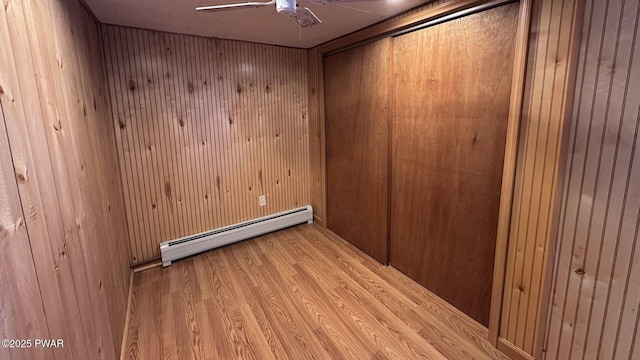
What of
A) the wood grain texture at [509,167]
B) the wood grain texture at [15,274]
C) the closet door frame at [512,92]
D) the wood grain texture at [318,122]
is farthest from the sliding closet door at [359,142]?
the wood grain texture at [15,274]

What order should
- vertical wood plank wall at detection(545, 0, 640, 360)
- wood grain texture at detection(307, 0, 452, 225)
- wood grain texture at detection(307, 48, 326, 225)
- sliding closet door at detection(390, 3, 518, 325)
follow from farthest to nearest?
1. wood grain texture at detection(307, 48, 326, 225)
2. wood grain texture at detection(307, 0, 452, 225)
3. sliding closet door at detection(390, 3, 518, 325)
4. vertical wood plank wall at detection(545, 0, 640, 360)

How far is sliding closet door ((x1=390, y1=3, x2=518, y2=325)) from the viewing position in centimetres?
171

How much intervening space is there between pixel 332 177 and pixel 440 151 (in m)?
1.39

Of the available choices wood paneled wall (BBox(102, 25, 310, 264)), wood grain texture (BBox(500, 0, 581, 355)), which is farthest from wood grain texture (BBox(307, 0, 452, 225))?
wood grain texture (BBox(500, 0, 581, 355))

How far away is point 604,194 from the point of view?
1259 mm

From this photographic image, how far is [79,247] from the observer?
1.21 metres

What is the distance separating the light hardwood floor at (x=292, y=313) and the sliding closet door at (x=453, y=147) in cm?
27

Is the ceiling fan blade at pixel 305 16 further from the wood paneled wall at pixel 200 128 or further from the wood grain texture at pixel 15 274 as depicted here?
the wood paneled wall at pixel 200 128

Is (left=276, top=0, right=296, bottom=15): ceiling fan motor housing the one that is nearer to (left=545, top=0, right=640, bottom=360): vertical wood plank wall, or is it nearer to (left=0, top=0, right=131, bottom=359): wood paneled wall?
(left=0, top=0, right=131, bottom=359): wood paneled wall

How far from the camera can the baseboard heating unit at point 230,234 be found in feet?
9.06

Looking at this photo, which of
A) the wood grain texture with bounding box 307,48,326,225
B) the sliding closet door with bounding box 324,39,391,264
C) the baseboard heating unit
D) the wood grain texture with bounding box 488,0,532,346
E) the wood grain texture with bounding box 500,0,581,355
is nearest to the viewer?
the wood grain texture with bounding box 500,0,581,355

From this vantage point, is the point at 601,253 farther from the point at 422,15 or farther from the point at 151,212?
the point at 151,212

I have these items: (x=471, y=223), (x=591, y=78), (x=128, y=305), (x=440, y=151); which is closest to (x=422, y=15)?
(x=440, y=151)

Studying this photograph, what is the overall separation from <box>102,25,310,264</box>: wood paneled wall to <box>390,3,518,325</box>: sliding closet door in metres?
1.38
